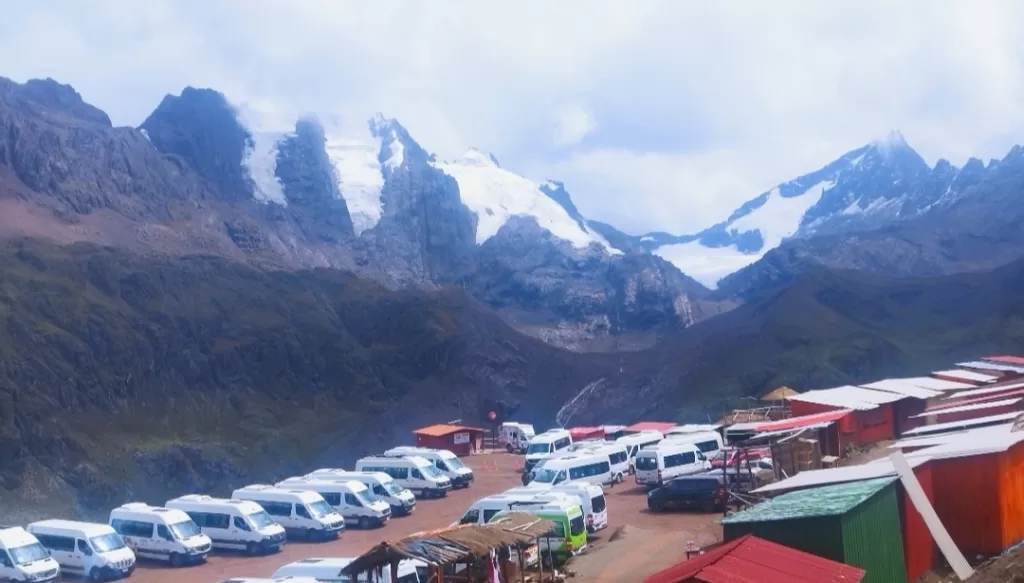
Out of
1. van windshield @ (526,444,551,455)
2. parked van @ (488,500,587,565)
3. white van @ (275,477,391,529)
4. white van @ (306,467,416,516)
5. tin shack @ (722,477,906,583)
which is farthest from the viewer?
van windshield @ (526,444,551,455)

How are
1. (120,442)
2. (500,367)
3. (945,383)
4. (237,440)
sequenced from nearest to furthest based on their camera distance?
1. (945,383)
2. (120,442)
3. (237,440)
4. (500,367)

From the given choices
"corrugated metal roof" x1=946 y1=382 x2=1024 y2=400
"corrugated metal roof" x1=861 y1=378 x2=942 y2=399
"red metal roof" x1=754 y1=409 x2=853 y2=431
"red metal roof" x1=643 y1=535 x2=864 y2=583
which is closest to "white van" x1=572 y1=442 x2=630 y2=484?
"red metal roof" x1=754 y1=409 x2=853 y2=431

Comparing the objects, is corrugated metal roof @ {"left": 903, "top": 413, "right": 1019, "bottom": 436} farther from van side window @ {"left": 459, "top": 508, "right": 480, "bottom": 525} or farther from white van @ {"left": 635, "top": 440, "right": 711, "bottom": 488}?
van side window @ {"left": 459, "top": 508, "right": 480, "bottom": 525}

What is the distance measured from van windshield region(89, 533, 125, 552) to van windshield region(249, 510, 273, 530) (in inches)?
142

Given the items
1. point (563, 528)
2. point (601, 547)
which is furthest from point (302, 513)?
point (601, 547)

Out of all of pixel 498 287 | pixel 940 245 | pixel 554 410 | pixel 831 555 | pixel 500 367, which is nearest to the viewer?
pixel 831 555

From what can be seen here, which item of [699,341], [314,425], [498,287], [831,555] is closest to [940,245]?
[699,341]

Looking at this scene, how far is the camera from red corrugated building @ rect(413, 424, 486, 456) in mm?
50438

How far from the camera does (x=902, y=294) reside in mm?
104188

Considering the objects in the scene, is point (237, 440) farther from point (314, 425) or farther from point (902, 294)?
point (902, 294)

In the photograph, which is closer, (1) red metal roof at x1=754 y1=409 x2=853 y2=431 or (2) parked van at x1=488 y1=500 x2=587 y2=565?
(2) parked van at x1=488 y1=500 x2=587 y2=565

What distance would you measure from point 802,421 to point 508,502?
31.5ft

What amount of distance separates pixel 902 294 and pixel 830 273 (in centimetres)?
879

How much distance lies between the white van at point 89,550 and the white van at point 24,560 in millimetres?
614
